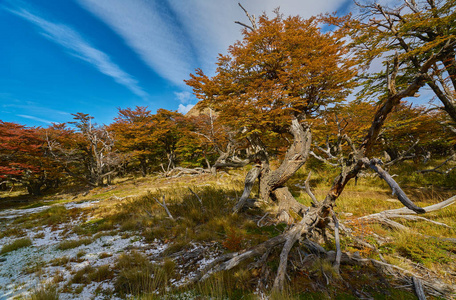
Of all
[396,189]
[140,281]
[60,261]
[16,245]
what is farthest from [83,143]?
[396,189]

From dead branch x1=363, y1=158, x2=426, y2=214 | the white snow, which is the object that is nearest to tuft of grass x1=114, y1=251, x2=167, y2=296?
the white snow

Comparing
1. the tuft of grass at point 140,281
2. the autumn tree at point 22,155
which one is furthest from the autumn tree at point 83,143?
the tuft of grass at point 140,281

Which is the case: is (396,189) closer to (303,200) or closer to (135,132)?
(303,200)

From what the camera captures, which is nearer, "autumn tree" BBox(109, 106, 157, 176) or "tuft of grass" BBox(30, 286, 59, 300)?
"tuft of grass" BBox(30, 286, 59, 300)

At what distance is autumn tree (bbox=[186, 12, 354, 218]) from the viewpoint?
7.06m

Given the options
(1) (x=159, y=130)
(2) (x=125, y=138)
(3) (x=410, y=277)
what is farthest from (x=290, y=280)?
(2) (x=125, y=138)

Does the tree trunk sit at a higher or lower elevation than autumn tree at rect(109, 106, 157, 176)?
lower

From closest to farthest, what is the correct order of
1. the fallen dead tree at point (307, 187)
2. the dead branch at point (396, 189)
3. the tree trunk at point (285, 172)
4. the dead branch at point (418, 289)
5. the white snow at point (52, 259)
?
the dead branch at point (396, 189) < the dead branch at point (418, 289) < the fallen dead tree at point (307, 187) < the white snow at point (52, 259) < the tree trunk at point (285, 172)

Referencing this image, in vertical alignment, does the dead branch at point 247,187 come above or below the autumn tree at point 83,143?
below

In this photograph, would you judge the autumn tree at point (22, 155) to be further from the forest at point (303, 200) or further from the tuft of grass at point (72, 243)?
the tuft of grass at point (72, 243)

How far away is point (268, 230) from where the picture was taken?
474cm

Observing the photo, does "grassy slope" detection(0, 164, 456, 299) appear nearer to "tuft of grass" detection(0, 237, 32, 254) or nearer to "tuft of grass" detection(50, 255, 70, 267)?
"tuft of grass" detection(50, 255, 70, 267)

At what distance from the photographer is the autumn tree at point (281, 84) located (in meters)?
7.06

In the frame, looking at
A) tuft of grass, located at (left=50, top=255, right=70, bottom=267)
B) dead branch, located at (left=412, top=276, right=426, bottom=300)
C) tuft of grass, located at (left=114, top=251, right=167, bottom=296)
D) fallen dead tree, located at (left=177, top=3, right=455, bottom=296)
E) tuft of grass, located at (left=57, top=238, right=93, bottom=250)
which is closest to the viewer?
dead branch, located at (left=412, top=276, right=426, bottom=300)
